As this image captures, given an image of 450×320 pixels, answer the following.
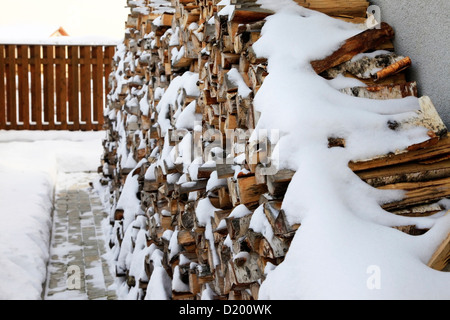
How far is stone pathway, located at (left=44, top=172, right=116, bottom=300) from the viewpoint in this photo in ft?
13.3

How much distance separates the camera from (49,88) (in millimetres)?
10227

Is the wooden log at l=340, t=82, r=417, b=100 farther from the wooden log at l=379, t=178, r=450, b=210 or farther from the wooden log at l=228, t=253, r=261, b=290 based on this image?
the wooden log at l=228, t=253, r=261, b=290

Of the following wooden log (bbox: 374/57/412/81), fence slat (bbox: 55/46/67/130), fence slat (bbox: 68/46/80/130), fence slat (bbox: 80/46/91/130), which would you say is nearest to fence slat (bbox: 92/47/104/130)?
fence slat (bbox: 80/46/91/130)

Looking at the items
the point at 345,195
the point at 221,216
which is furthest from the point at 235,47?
the point at 345,195

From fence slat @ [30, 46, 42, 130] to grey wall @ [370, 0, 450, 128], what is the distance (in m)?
8.89

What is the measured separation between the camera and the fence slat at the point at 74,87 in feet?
33.3

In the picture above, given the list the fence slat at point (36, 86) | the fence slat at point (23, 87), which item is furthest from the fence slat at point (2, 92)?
the fence slat at point (36, 86)

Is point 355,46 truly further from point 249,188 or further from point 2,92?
point 2,92

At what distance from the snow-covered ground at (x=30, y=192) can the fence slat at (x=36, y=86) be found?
32 centimetres

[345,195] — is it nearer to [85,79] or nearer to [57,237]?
[57,237]

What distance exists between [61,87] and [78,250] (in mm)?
5945

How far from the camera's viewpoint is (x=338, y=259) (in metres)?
1.46

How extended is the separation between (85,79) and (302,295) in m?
9.36

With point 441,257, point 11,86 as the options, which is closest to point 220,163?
point 441,257
